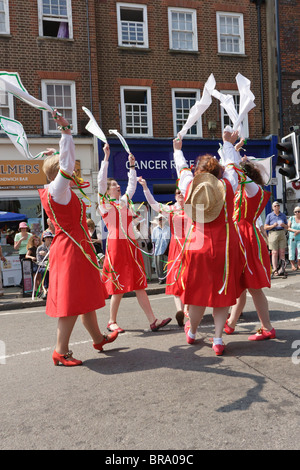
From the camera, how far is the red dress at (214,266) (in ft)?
13.8

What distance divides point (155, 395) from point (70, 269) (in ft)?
4.40

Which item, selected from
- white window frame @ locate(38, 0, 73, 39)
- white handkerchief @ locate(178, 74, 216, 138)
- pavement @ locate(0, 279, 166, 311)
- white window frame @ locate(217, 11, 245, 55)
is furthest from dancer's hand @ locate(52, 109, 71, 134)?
white window frame @ locate(217, 11, 245, 55)

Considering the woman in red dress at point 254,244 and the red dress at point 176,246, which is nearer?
the woman in red dress at point 254,244

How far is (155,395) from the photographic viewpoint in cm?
332

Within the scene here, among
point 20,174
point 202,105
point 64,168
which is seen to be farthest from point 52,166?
point 20,174

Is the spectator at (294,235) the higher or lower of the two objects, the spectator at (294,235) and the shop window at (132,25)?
the lower

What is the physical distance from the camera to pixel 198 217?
166 inches

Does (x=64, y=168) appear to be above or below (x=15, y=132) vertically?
below

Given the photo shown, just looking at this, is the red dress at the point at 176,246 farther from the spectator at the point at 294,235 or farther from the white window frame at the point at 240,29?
the white window frame at the point at 240,29

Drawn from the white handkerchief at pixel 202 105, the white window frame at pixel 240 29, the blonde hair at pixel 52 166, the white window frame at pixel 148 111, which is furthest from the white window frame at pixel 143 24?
the blonde hair at pixel 52 166

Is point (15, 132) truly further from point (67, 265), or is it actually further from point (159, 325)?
point (159, 325)

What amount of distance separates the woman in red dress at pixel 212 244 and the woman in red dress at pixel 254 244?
0.34 m
